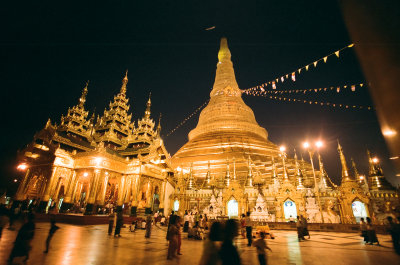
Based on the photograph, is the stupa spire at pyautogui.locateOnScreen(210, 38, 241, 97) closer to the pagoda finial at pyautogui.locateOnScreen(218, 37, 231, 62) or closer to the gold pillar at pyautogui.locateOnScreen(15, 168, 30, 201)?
the pagoda finial at pyautogui.locateOnScreen(218, 37, 231, 62)

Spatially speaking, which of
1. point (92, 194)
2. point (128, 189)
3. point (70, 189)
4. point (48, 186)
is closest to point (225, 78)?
point (128, 189)

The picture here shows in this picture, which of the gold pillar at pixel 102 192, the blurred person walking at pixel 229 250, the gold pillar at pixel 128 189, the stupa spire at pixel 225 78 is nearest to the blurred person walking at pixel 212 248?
the blurred person walking at pixel 229 250

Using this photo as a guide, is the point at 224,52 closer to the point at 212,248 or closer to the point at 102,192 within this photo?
the point at 102,192

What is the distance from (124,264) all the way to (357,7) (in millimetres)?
9275

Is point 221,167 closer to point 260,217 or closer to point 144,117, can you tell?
point 260,217

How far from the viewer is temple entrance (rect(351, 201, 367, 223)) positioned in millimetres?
14148

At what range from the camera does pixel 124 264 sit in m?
4.04

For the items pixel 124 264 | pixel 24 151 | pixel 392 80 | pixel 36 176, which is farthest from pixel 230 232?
pixel 24 151

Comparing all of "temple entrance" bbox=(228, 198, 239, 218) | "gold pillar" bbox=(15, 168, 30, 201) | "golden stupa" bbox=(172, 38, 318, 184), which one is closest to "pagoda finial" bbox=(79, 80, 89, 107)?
"gold pillar" bbox=(15, 168, 30, 201)

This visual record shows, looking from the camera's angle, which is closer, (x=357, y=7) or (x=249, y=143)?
(x=357, y=7)

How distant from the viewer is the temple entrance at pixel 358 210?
14.1m

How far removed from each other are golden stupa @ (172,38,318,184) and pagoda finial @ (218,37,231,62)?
43.6 inches

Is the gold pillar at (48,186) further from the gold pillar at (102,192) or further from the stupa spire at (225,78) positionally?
the stupa spire at (225,78)

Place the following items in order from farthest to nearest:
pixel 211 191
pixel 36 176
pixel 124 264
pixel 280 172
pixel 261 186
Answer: pixel 280 172 → pixel 211 191 → pixel 261 186 → pixel 36 176 → pixel 124 264
